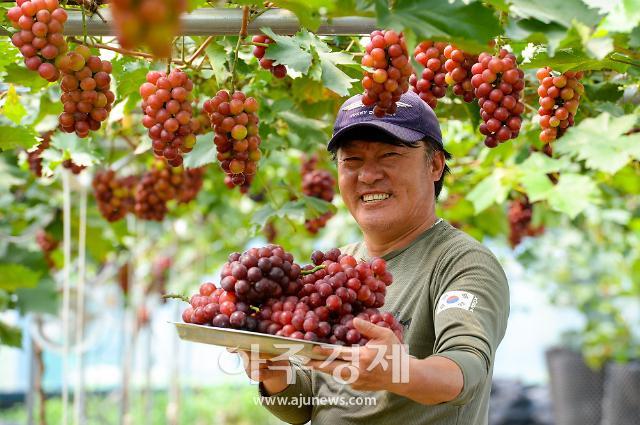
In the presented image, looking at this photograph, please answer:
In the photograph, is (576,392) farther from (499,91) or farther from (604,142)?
(499,91)

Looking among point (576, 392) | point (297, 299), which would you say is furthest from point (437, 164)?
point (576, 392)

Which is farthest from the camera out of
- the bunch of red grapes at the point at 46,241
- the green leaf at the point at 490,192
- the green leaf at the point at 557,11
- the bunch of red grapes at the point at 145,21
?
the bunch of red grapes at the point at 46,241

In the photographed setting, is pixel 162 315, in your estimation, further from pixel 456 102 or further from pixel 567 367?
pixel 456 102

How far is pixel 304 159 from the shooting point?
15.3 ft

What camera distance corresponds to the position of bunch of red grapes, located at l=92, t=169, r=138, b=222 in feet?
13.8

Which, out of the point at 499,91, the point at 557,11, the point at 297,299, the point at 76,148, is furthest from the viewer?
the point at 76,148

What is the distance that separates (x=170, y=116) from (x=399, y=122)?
1.75 feet

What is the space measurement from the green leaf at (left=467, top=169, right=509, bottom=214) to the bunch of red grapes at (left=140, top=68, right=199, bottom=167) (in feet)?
7.27

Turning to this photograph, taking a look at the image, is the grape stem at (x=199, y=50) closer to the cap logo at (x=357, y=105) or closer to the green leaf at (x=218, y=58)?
the green leaf at (x=218, y=58)

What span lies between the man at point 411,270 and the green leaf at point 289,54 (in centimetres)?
17

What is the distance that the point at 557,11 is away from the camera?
1.59m

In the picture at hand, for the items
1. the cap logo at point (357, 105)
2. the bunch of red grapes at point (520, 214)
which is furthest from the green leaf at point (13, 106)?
the bunch of red grapes at point (520, 214)

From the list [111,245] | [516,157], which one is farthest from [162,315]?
[516,157]

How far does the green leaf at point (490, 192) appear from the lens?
13.6 ft
